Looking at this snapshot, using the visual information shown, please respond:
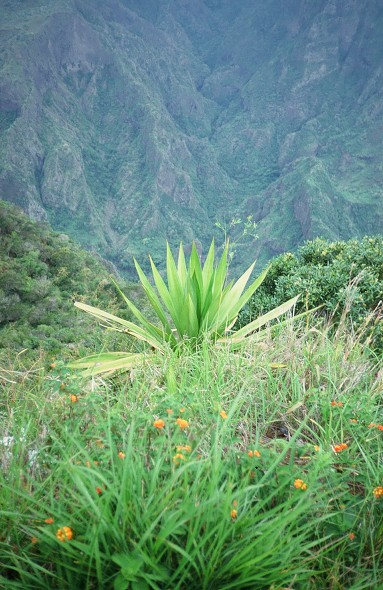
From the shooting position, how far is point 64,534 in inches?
32.8

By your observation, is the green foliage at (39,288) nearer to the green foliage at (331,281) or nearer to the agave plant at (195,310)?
the green foliage at (331,281)

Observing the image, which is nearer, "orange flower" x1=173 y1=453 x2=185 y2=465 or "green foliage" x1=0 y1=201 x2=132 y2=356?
"orange flower" x1=173 y1=453 x2=185 y2=465

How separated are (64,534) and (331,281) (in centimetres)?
309

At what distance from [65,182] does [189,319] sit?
9538cm

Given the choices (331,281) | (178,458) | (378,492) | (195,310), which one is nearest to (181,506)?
(178,458)

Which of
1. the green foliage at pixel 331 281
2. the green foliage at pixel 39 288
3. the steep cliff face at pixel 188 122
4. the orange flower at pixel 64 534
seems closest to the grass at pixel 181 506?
the orange flower at pixel 64 534

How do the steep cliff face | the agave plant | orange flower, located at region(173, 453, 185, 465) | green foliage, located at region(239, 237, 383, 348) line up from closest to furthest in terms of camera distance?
orange flower, located at region(173, 453, 185, 465)
the agave plant
green foliage, located at region(239, 237, 383, 348)
the steep cliff face

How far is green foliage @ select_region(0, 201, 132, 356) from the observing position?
14.6 meters

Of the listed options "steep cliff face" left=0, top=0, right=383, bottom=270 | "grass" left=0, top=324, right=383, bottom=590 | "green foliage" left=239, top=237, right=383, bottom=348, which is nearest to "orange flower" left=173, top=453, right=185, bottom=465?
"grass" left=0, top=324, right=383, bottom=590

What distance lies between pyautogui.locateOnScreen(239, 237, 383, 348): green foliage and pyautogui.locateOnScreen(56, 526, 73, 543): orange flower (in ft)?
7.77

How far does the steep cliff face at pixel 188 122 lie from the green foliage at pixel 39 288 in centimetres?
5506

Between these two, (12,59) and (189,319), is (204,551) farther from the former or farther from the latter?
(12,59)

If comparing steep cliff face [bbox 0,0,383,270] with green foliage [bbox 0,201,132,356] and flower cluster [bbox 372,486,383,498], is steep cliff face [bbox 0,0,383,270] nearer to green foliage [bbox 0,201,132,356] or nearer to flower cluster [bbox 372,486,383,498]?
green foliage [bbox 0,201,132,356]

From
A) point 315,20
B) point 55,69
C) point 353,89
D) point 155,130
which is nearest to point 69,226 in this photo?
point 155,130
